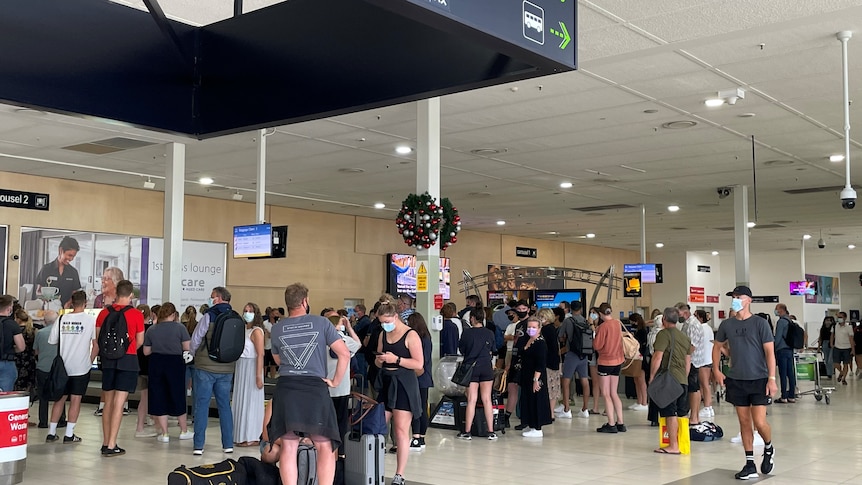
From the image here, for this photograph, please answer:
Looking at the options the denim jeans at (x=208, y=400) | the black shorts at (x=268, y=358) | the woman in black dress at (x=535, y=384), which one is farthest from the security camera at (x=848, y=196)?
the black shorts at (x=268, y=358)

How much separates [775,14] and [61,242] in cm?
1334

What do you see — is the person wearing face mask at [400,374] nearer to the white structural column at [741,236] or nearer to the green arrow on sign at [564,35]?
the green arrow on sign at [564,35]

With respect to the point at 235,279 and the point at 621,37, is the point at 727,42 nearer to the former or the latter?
the point at 621,37

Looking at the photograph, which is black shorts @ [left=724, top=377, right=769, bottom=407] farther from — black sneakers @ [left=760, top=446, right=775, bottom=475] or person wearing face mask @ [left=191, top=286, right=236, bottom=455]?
person wearing face mask @ [left=191, top=286, right=236, bottom=455]

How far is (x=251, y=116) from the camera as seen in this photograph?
243 centimetres

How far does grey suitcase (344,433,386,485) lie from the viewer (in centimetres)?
629

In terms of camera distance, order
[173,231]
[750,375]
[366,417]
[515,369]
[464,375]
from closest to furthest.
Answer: [366,417] < [750,375] < [464,375] < [515,369] < [173,231]

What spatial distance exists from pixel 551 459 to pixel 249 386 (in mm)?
3097

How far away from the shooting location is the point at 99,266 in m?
16.4

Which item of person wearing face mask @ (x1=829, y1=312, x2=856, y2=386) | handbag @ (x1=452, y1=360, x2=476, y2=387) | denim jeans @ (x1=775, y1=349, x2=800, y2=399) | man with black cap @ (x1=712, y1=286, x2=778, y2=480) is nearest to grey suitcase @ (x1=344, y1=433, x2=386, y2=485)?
handbag @ (x1=452, y1=360, x2=476, y2=387)

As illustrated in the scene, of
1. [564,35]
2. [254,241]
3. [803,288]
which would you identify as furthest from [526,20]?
[803,288]

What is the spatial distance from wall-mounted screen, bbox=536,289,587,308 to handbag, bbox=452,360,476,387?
10841 millimetres

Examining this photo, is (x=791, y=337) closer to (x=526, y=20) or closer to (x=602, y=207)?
(x=602, y=207)

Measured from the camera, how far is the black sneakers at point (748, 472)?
7.22 metres
